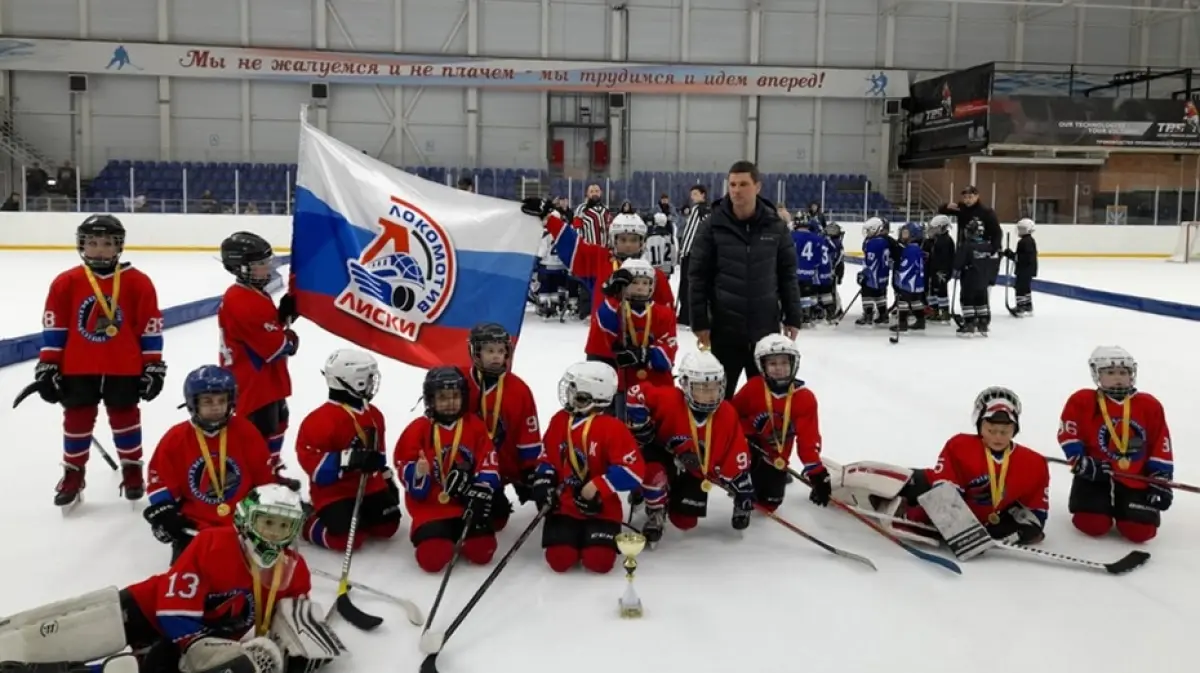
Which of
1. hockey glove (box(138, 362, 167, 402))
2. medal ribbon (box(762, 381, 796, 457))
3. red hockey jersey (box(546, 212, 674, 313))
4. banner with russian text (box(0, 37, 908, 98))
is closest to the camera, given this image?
hockey glove (box(138, 362, 167, 402))

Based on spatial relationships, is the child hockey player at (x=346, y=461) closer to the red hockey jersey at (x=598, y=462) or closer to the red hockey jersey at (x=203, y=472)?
the red hockey jersey at (x=203, y=472)

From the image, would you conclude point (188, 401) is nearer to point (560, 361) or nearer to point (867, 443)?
point (867, 443)

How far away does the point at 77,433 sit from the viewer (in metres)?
3.77

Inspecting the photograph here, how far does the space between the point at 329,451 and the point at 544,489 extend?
2.48ft

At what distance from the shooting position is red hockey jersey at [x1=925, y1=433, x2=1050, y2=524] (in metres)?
3.53

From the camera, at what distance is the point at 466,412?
3469mm

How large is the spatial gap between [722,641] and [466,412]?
1194 millimetres

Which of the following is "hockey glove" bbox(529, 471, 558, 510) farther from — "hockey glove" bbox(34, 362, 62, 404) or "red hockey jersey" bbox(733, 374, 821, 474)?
"hockey glove" bbox(34, 362, 62, 404)

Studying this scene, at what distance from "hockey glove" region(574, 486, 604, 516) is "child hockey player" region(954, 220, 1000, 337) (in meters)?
6.82

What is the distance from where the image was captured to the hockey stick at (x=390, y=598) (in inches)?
112

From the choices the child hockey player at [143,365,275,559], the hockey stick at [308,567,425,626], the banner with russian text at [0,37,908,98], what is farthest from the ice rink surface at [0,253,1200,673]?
the banner with russian text at [0,37,908,98]

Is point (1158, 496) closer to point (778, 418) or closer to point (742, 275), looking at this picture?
point (778, 418)

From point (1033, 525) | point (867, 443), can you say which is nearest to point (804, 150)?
point (867, 443)

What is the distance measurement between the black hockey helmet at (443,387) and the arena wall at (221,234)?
13654 millimetres
